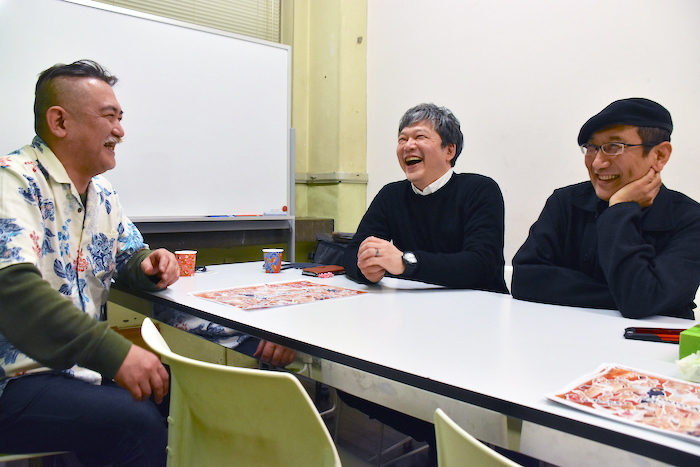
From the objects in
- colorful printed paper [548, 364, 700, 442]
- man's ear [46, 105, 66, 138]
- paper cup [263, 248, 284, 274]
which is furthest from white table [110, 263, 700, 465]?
man's ear [46, 105, 66, 138]

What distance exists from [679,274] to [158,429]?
1.29 metres

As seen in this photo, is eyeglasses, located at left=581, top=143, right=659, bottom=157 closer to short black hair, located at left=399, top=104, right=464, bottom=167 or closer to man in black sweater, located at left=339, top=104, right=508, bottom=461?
man in black sweater, located at left=339, top=104, right=508, bottom=461

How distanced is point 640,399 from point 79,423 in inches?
43.3

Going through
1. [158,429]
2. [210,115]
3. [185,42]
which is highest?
[185,42]

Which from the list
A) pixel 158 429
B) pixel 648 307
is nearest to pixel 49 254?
pixel 158 429

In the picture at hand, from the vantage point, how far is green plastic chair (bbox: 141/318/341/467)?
0.67 metres

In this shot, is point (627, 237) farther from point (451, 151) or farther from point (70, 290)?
point (70, 290)

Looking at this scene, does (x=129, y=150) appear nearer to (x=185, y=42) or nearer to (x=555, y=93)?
(x=185, y=42)

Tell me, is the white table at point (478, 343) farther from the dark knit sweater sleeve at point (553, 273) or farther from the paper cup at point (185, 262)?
the paper cup at point (185, 262)

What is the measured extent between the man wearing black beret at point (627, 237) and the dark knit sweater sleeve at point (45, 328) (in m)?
1.07

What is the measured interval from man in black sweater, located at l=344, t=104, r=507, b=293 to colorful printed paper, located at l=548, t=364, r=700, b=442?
0.82 metres

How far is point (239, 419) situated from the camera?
76 centimetres

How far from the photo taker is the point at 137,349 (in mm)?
1077

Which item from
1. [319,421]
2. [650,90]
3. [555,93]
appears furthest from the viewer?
[555,93]
